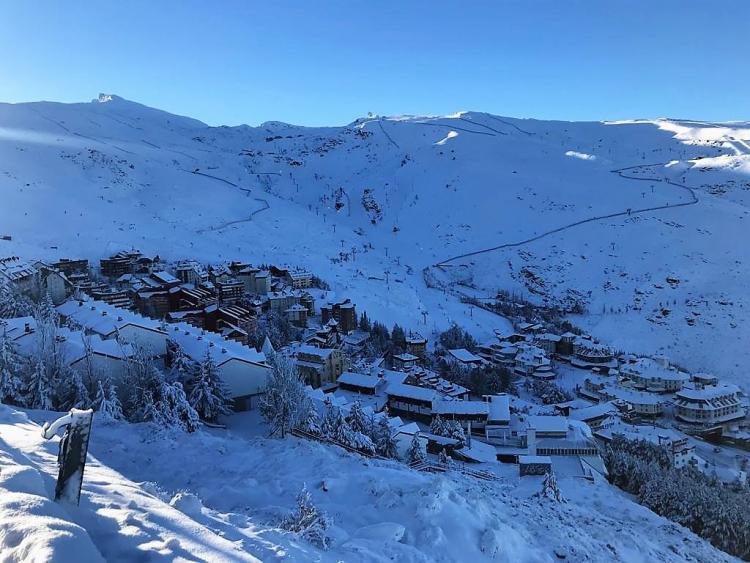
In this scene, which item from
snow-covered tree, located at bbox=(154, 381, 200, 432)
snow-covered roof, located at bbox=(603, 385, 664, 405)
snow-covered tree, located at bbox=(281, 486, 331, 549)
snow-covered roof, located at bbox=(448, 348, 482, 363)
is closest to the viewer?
snow-covered tree, located at bbox=(281, 486, 331, 549)

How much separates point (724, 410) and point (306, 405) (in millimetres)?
40843

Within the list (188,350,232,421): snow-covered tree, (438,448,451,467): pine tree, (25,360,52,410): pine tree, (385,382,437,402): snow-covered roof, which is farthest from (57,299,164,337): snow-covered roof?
(385,382,437,402): snow-covered roof

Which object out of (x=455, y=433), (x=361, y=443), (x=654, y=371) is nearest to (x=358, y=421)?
(x=361, y=443)

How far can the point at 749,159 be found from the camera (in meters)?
142

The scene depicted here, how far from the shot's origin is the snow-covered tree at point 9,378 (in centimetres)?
1691

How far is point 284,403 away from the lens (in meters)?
17.9

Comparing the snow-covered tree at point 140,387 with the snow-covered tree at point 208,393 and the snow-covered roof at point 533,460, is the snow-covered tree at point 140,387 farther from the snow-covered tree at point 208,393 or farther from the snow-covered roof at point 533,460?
the snow-covered roof at point 533,460

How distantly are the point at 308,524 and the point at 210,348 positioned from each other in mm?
15583

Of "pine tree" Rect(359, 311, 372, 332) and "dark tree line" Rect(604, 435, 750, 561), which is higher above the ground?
"pine tree" Rect(359, 311, 372, 332)

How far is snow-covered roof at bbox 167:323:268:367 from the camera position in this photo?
23.4m

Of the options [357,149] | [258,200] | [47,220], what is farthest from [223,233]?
[357,149]

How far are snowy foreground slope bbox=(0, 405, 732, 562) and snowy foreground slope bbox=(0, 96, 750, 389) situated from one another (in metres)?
40.0

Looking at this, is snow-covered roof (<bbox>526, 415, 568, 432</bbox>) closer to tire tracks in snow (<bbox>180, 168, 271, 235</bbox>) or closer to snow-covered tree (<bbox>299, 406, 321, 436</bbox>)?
snow-covered tree (<bbox>299, 406, 321, 436</bbox>)

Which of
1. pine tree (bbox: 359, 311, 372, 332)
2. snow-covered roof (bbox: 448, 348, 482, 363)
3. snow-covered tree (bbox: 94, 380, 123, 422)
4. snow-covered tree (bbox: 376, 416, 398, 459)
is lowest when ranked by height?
snow-covered roof (bbox: 448, 348, 482, 363)
